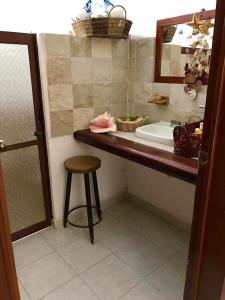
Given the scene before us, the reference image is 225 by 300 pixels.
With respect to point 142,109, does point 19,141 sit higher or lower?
lower

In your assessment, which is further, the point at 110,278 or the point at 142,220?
the point at 142,220

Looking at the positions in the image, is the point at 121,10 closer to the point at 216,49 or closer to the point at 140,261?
the point at 216,49

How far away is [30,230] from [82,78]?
1352 millimetres

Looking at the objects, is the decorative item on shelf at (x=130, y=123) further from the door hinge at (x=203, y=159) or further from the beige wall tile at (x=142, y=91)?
the door hinge at (x=203, y=159)

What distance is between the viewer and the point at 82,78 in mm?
1989

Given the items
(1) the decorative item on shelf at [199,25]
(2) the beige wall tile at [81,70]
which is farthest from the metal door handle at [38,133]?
(1) the decorative item on shelf at [199,25]

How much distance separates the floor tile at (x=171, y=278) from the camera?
1.59 m

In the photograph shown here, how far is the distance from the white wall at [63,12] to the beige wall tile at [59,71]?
364mm

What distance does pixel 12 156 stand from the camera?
187 cm

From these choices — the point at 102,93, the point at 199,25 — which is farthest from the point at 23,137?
the point at 199,25

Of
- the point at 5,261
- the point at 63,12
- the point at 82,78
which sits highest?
the point at 63,12

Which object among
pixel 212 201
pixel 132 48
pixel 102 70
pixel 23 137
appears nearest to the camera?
pixel 212 201

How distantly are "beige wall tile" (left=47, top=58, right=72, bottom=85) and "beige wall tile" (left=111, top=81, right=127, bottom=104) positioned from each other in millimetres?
473

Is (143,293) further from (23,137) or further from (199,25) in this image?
(199,25)
